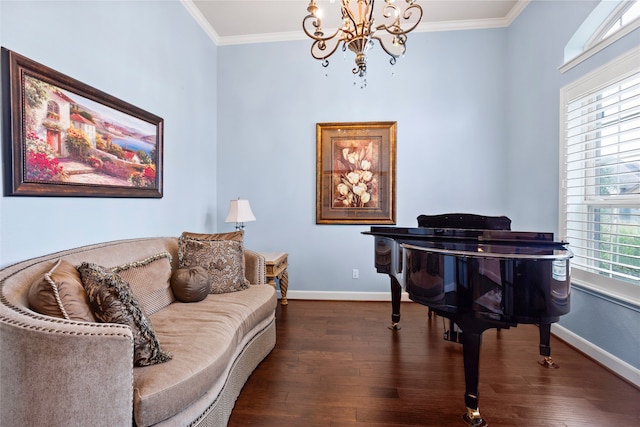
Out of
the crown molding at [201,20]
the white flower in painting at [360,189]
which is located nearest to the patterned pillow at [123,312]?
the white flower in painting at [360,189]

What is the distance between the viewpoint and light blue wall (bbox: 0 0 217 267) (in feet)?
5.03

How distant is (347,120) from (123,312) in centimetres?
310

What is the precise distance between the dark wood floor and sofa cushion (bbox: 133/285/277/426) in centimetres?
38

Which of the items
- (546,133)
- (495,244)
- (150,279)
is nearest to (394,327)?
(495,244)

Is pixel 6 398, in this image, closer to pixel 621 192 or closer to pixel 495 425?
pixel 495 425

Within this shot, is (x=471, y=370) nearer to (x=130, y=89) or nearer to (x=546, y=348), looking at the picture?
(x=546, y=348)

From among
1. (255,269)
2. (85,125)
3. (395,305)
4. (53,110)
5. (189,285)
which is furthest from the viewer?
(395,305)

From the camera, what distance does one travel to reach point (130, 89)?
7.40 ft

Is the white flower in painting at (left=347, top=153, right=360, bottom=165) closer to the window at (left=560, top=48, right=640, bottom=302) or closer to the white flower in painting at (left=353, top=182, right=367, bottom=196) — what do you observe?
the white flower in painting at (left=353, top=182, right=367, bottom=196)

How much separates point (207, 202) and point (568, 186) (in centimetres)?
376

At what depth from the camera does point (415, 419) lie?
5.27 feet

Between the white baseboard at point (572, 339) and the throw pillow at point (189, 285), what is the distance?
1728 mm

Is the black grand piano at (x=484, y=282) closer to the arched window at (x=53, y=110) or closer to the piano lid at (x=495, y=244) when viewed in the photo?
the piano lid at (x=495, y=244)

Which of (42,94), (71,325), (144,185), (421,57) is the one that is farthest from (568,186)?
(42,94)
